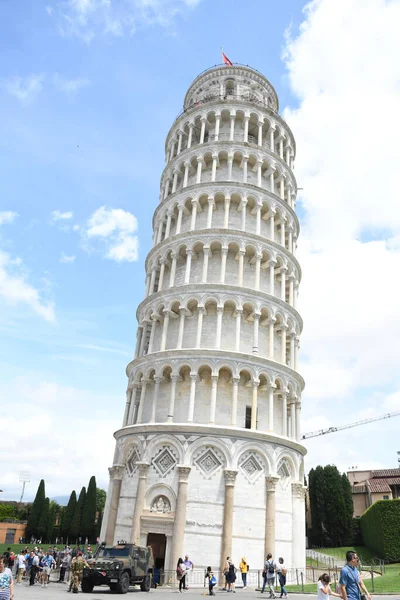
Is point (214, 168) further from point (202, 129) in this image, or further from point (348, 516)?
point (348, 516)

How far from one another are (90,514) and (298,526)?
4997 cm

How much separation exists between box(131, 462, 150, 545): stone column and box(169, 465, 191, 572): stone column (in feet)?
7.32

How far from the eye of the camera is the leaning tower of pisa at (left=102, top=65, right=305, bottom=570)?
94.2 ft

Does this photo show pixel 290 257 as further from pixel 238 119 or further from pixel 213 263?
pixel 238 119

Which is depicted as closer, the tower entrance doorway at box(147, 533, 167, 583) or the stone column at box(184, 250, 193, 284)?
the tower entrance doorway at box(147, 533, 167, 583)

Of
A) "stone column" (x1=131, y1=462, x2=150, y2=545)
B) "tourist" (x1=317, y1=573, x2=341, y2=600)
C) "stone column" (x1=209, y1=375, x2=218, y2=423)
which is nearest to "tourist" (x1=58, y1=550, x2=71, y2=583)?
"stone column" (x1=131, y1=462, x2=150, y2=545)

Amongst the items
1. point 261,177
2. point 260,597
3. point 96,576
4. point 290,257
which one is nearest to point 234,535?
point 260,597

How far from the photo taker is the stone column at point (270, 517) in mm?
28275

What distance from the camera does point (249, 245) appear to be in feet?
119

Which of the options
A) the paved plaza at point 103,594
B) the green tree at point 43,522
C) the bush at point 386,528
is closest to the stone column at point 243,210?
the paved plaza at point 103,594

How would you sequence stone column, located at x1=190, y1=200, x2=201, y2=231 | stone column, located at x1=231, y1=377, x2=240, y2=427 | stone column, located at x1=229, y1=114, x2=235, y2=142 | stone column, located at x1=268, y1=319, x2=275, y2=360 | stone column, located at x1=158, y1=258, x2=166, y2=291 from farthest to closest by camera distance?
stone column, located at x1=229, y1=114, x2=235, y2=142 < stone column, located at x1=158, y1=258, x2=166, y2=291 < stone column, located at x1=190, y1=200, x2=201, y2=231 < stone column, located at x1=268, y1=319, x2=275, y2=360 < stone column, located at x1=231, y1=377, x2=240, y2=427

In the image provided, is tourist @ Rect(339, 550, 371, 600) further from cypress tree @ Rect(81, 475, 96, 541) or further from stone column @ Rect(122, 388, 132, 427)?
cypress tree @ Rect(81, 475, 96, 541)

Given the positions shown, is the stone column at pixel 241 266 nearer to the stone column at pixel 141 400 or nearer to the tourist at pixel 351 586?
the stone column at pixel 141 400

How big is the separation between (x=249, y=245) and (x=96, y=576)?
77.3 ft
